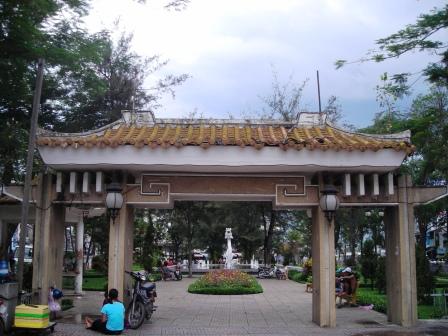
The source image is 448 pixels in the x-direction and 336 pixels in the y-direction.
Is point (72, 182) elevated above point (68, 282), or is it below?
above

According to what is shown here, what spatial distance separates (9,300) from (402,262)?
7.99 metres

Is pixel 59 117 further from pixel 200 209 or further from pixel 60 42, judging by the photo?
pixel 200 209

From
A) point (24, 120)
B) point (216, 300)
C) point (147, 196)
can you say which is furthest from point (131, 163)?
point (216, 300)

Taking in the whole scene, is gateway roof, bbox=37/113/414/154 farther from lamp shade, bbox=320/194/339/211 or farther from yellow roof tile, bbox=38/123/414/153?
lamp shade, bbox=320/194/339/211

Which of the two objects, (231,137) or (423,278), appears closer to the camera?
(231,137)

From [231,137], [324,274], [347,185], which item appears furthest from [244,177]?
[324,274]

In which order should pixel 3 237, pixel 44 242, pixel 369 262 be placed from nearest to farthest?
pixel 44 242 < pixel 3 237 < pixel 369 262

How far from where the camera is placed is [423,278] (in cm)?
1550

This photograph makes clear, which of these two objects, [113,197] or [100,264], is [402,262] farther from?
[100,264]

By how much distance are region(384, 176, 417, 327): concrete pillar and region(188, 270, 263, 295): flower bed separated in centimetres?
914

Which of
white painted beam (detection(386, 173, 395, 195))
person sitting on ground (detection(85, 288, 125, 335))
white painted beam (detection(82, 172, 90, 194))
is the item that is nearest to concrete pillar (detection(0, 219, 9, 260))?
white painted beam (detection(82, 172, 90, 194))

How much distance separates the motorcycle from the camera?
10.7 m

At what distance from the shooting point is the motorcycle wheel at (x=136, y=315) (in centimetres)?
1063

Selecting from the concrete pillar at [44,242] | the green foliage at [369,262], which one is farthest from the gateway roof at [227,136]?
the green foliage at [369,262]
